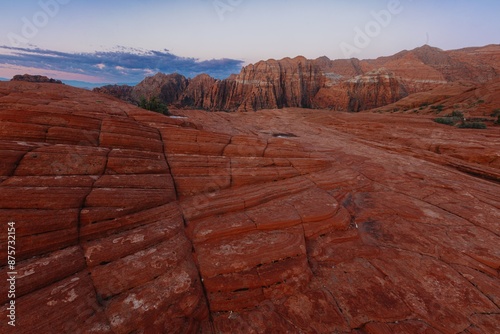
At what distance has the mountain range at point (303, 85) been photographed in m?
77.3

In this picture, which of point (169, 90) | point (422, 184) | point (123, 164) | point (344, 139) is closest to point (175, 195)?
point (123, 164)

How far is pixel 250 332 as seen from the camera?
536 centimetres

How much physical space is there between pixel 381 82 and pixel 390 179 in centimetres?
7743

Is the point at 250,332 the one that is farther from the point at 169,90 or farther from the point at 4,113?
the point at 169,90

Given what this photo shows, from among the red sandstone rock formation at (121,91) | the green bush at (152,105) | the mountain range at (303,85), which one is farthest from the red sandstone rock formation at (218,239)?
the red sandstone rock formation at (121,91)

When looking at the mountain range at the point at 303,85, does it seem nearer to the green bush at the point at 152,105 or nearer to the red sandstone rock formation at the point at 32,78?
the red sandstone rock formation at the point at 32,78

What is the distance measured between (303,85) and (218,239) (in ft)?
296

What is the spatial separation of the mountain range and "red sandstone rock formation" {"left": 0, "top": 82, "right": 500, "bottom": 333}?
74727 millimetres

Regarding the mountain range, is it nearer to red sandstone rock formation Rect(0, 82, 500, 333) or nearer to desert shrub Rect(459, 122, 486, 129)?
desert shrub Rect(459, 122, 486, 129)

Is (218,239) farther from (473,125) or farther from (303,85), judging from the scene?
(303,85)

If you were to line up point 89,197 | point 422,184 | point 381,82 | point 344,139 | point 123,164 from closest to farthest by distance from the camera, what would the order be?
point 89,197
point 123,164
point 422,184
point 344,139
point 381,82

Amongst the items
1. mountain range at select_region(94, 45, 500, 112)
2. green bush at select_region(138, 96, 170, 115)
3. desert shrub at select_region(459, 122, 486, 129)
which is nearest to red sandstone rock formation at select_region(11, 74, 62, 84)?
mountain range at select_region(94, 45, 500, 112)

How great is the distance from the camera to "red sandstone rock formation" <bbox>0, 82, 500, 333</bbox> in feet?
17.9

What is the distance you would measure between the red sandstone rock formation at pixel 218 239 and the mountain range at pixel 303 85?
7473cm
